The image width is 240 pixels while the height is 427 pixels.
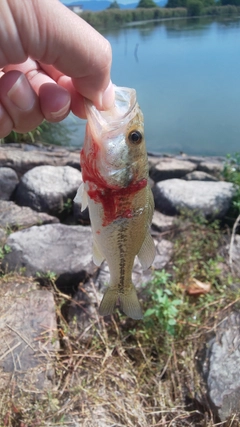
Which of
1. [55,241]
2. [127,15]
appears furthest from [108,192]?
[127,15]

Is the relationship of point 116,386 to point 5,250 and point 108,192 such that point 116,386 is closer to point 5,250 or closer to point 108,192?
point 5,250

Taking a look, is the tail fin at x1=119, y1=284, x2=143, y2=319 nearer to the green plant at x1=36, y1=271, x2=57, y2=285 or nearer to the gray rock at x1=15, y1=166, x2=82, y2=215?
the green plant at x1=36, y1=271, x2=57, y2=285

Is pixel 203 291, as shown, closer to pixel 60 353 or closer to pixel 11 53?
pixel 60 353

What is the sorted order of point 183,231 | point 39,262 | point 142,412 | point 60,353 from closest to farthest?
point 142,412 → point 60,353 → point 39,262 → point 183,231

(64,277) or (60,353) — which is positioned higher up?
(64,277)

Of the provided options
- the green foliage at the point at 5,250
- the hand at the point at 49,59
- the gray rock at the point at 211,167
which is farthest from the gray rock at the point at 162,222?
the hand at the point at 49,59

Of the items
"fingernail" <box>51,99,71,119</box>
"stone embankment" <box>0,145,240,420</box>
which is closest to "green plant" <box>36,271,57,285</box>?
"stone embankment" <box>0,145,240,420</box>

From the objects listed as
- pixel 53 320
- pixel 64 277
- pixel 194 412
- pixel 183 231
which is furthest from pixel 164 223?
pixel 194 412

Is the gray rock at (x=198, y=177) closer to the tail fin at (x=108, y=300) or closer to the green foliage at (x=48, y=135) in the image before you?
the green foliage at (x=48, y=135)
